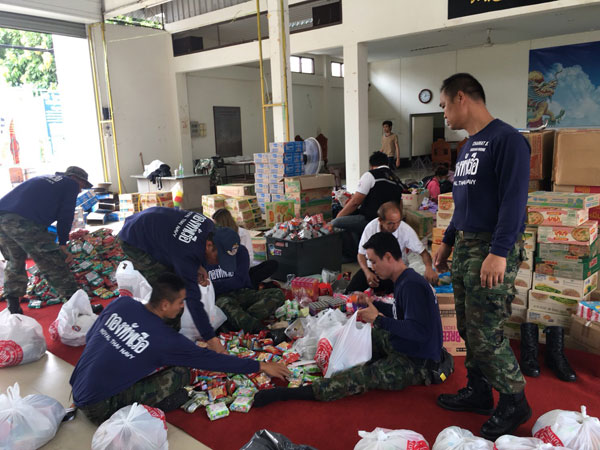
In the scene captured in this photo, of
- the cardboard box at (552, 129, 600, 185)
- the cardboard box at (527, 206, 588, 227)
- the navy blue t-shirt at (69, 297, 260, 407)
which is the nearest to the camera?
the navy blue t-shirt at (69, 297, 260, 407)

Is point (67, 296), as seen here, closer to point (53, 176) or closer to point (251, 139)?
point (53, 176)

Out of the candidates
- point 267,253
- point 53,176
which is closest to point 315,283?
point 267,253

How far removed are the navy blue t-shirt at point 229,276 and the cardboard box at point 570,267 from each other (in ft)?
7.61

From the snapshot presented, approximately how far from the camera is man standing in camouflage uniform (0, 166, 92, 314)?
13.5ft

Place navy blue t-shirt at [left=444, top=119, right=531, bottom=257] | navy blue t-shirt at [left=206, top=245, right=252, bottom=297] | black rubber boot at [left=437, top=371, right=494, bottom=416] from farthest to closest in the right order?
navy blue t-shirt at [left=206, top=245, right=252, bottom=297] < black rubber boot at [left=437, top=371, right=494, bottom=416] < navy blue t-shirt at [left=444, top=119, right=531, bottom=257]

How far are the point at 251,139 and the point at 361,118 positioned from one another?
6.66 meters

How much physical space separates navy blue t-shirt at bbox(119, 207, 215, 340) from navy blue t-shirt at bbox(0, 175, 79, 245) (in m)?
1.33

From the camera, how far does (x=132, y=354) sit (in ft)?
7.65

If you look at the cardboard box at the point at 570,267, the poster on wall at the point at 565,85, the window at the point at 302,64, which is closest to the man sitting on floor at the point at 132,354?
the cardboard box at the point at 570,267

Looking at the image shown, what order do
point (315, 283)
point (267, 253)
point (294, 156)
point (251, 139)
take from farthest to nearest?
1. point (251, 139)
2. point (294, 156)
3. point (267, 253)
4. point (315, 283)


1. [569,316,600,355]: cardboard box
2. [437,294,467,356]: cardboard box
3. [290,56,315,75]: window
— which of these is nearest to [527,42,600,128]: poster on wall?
[290,56,315,75]: window

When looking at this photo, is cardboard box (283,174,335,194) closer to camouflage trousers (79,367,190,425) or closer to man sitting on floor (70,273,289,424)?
camouflage trousers (79,367,190,425)

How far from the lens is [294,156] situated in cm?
721

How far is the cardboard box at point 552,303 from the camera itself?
3197 millimetres
